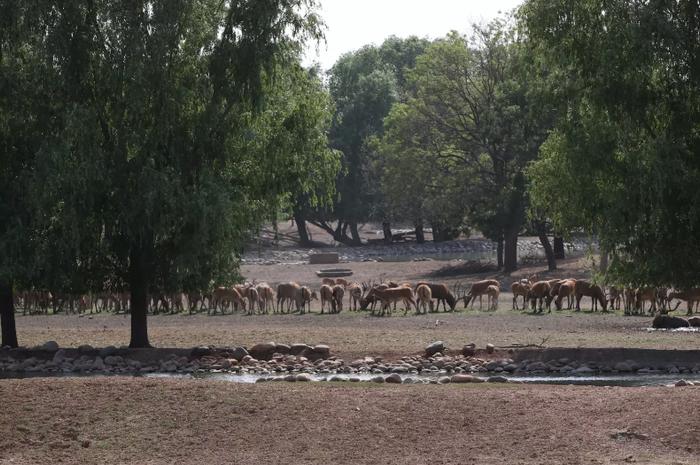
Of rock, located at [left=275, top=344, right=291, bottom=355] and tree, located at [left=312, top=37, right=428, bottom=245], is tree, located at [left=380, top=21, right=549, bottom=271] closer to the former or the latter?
tree, located at [left=312, top=37, right=428, bottom=245]

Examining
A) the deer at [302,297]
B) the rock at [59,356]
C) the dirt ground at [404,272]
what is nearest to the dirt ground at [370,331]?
the deer at [302,297]

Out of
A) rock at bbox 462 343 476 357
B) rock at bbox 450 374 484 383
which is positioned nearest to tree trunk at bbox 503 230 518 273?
rock at bbox 462 343 476 357

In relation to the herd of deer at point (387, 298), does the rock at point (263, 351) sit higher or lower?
lower

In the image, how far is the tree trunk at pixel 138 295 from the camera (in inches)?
1108

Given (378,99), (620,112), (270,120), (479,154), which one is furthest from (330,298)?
(378,99)

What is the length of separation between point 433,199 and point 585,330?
31.5m

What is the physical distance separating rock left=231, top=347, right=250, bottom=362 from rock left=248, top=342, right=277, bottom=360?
24cm

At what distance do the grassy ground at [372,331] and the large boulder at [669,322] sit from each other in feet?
2.16

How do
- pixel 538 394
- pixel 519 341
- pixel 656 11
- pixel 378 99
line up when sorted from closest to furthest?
pixel 538 394 → pixel 656 11 → pixel 519 341 → pixel 378 99

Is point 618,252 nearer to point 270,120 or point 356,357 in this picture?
point 356,357

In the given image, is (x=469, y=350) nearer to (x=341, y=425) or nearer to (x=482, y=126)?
(x=341, y=425)

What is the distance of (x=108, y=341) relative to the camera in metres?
32.4

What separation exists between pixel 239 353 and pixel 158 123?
5.70 m

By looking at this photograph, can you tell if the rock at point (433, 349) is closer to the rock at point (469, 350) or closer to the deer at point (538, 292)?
the rock at point (469, 350)
